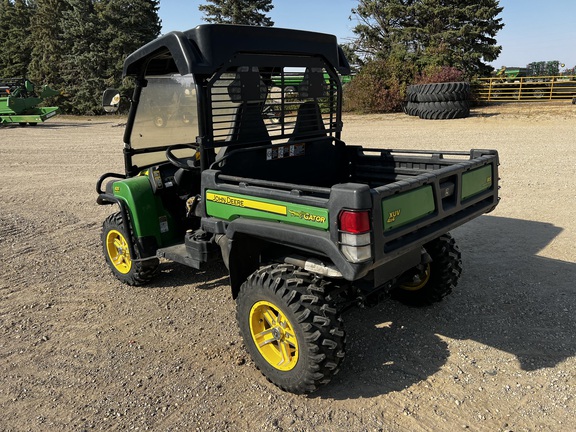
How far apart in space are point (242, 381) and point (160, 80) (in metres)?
2.73

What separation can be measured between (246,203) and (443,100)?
728 inches

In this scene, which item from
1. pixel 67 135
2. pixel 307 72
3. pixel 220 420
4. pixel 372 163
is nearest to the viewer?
pixel 220 420

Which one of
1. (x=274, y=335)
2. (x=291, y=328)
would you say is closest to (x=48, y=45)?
(x=274, y=335)

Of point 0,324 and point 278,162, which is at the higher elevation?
point 278,162

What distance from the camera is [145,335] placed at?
3.96 m

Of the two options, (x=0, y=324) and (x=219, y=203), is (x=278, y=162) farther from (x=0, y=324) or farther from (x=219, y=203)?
(x=0, y=324)

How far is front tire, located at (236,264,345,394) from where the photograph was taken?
9.68ft

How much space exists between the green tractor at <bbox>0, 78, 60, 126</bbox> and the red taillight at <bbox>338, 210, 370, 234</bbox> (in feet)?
73.6

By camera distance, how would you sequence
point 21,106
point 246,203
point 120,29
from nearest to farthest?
point 246,203 < point 21,106 < point 120,29

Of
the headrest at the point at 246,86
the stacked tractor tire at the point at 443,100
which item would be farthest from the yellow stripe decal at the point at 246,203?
the stacked tractor tire at the point at 443,100

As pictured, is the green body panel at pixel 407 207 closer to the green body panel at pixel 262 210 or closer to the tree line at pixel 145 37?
the green body panel at pixel 262 210

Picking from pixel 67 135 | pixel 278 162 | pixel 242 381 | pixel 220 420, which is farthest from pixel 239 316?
pixel 67 135

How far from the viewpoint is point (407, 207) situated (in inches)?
115

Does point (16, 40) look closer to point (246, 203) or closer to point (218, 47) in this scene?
point (218, 47)
